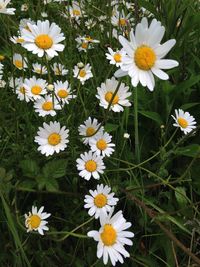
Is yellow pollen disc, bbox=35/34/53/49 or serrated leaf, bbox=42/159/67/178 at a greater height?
yellow pollen disc, bbox=35/34/53/49

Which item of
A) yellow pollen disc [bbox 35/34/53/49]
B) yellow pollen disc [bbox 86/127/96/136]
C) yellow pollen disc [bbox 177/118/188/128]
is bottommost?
yellow pollen disc [bbox 86/127/96/136]

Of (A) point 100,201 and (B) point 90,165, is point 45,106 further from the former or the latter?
(A) point 100,201

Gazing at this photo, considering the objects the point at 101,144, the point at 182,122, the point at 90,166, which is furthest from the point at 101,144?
the point at 182,122

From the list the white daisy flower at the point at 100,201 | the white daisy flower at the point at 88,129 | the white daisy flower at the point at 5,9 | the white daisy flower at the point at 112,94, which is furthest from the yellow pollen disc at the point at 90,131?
the white daisy flower at the point at 5,9

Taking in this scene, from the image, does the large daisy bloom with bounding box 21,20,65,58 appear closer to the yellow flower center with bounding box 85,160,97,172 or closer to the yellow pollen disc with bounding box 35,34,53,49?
the yellow pollen disc with bounding box 35,34,53,49

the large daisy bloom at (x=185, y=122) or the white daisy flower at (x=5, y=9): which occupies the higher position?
the white daisy flower at (x=5, y=9)

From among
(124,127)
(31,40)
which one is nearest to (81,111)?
(124,127)

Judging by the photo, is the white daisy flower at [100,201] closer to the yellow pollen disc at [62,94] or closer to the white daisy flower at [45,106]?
the white daisy flower at [45,106]

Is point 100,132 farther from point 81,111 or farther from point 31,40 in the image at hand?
point 31,40

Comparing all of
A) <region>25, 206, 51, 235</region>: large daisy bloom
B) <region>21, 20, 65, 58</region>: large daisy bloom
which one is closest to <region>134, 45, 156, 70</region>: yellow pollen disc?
<region>21, 20, 65, 58</region>: large daisy bloom
